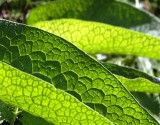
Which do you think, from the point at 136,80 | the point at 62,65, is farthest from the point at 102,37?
the point at 62,65

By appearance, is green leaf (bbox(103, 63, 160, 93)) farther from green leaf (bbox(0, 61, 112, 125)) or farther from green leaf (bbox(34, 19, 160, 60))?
green leaf (bbox(0, 61, 112, 125))

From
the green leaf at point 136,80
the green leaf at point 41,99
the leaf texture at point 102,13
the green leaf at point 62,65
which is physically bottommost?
the green leaf at point 41,99

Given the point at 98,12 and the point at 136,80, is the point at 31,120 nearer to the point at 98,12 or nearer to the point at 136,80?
the point at 136,80

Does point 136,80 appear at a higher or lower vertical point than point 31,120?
higher

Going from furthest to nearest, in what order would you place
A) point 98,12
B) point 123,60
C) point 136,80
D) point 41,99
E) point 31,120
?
point 123,60, point 98,12, point 136,80, point 31,120, point 41,99

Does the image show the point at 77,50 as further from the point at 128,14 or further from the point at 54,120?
Answer: the point at 128,14

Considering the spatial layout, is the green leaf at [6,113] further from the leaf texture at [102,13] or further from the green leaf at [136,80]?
the leaf texture at [102,13]

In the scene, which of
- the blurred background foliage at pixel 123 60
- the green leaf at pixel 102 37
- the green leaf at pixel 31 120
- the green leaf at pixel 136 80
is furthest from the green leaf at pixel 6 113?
the blurred background foliage at pixel 123 60
